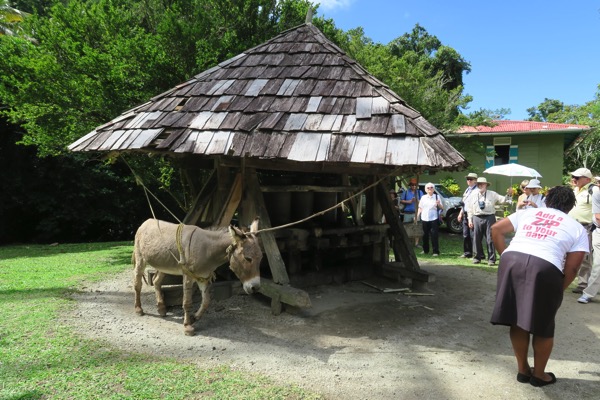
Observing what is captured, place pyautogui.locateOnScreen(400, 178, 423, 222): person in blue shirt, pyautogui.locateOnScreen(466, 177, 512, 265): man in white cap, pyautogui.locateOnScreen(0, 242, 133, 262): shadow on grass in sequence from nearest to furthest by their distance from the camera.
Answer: pyautogui.locateOnScreen(466, 177, 512, 265): man in white cap → pyautogui.locateOnScreen(0, 242, 133, 262): shadow on grass → pyautogui.locateOnScreen(400, 178, 423, 222): person in blue shirt

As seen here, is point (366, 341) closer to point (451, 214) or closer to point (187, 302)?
point (187, 302)

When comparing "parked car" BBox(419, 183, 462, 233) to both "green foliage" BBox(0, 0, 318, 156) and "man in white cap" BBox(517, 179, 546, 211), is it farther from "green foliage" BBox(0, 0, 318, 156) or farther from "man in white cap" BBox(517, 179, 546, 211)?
"green foliage" BBox(0, 0, 318, 156)

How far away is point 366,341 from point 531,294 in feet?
6.28

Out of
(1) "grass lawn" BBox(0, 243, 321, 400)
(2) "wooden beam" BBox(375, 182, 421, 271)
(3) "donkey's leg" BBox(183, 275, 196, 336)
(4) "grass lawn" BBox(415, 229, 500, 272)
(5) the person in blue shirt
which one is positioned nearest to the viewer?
(1) "grass lawn" BBox(0, 243, 321, 400)

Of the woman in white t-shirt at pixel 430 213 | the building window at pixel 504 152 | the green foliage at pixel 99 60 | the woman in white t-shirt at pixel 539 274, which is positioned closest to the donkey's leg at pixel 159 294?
the woman in white t-shirt at pixel 539 274

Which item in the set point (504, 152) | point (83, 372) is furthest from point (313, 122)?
point (504, 152)

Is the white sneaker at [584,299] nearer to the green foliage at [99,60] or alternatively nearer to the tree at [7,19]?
the green foliage at [99,60]

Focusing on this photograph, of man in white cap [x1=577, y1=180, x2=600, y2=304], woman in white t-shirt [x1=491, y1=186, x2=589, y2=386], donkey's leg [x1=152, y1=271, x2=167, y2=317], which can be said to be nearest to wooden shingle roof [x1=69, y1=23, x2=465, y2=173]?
woman in white t-shirt [x1=491, y1=186, x2=589, y2=386]

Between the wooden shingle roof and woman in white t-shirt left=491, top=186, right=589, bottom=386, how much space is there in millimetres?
1173

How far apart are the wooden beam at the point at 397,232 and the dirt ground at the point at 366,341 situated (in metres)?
0.83

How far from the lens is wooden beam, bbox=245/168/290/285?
5541mm

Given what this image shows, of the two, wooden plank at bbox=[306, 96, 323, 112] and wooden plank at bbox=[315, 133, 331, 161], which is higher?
wooden plank at bbox=[306, 96, 323, 112]

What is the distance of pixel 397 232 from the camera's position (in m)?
7.45

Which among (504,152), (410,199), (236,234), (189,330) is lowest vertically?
(189,330)
